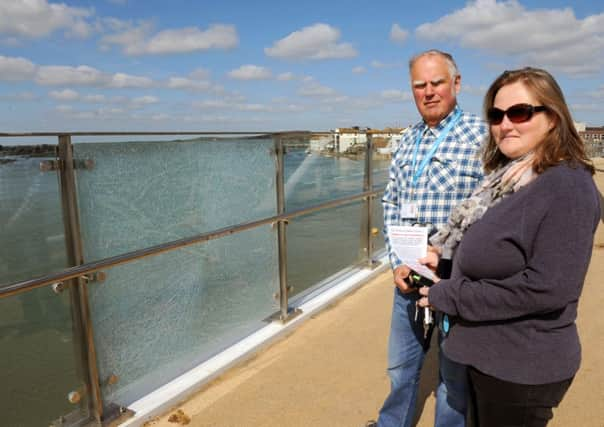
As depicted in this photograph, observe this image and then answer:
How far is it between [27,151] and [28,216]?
0.28 metres

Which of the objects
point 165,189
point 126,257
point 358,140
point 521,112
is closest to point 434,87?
point 521,112

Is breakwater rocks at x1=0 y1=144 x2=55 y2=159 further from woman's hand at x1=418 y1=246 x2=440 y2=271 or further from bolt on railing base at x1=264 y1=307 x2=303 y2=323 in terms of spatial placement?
bolt on railing base at x1=264 y1=307 x2=303 y2=323

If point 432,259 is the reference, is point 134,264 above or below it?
below

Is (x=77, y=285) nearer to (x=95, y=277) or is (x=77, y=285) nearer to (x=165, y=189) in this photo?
(x=95, y=277)

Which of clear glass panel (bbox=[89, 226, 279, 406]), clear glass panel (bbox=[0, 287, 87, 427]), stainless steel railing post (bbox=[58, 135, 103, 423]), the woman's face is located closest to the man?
the woman's face

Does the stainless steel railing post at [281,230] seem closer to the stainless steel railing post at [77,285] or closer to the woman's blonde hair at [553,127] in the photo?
the stainless steel railing post at [77,285]

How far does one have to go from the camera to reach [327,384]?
2875 millimetres

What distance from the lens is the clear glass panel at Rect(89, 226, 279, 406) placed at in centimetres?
246

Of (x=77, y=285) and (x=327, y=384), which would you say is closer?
(x=77, y=285)

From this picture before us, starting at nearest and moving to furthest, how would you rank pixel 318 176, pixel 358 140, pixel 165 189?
1. pixel 165 189
2. pixel 318 176
3. pixel 358 140

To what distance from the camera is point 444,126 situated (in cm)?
210

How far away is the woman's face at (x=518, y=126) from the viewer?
1406 mm

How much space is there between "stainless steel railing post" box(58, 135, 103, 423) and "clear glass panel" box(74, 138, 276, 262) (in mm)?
49

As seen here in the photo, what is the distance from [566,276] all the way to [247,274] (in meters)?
2.35
